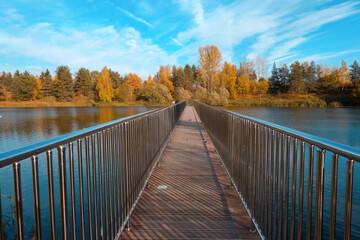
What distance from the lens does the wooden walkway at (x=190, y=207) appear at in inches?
94.6

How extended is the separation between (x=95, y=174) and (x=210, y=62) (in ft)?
151

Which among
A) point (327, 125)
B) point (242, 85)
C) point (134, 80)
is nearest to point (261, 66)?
point (242, 85)

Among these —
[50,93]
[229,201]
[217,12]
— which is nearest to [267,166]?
[229,201]

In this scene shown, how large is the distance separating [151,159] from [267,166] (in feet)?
7.26

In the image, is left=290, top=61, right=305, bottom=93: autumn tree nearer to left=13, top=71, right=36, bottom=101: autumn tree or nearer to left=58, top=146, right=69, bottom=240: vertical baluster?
left=13, top=71, right=36, bottom=101: autumn tree

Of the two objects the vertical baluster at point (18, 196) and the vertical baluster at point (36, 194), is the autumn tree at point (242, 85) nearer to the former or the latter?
the vertical baluster at point (36, 194)

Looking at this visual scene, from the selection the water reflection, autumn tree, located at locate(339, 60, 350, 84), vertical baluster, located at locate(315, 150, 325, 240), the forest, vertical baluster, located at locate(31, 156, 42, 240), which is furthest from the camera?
autumn tree, located at locate(339, 60, 350, 84)

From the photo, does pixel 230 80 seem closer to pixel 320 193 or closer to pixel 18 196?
pixel 320 193

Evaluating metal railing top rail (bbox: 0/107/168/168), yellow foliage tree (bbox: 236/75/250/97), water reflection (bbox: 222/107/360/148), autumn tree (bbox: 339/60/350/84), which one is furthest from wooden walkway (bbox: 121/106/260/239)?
autumn tree (bbox: 339/60/350/84)

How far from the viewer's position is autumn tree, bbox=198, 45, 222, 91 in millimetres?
45312

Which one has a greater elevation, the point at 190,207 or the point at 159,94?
the point at 159,94

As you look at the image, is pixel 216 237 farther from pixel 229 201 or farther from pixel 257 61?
pixel 257 61

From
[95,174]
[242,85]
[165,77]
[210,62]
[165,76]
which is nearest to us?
[95,174]

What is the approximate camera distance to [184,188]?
3.57 metres
